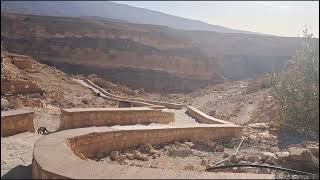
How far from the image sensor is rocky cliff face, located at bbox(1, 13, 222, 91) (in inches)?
1850

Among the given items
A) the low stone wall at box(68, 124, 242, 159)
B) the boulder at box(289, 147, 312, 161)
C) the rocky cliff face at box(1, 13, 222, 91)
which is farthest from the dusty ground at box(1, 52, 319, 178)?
the rocky cliff face at box(1, 13, 222, 91)

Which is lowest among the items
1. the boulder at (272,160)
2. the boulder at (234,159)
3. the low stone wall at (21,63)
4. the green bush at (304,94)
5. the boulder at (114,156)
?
the boulder at (234,159)

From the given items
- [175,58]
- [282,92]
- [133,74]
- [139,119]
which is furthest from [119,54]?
[282,92]

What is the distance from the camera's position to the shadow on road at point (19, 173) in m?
6.41

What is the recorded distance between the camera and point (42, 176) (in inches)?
222

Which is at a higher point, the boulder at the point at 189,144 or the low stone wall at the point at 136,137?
the low stone wall at the point at 136,137

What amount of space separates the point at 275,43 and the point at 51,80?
4543cm

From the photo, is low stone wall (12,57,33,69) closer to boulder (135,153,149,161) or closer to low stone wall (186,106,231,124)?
low stone wall (186,106,231,124)

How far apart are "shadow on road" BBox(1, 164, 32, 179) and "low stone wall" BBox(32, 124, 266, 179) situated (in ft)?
0.87

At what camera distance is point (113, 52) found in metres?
49.6

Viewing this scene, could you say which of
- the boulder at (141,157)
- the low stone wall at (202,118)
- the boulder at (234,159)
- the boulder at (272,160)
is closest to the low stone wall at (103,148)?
the boulder at (141,157)

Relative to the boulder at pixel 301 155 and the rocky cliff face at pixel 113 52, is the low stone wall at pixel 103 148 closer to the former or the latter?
the boulder at pixel 301 155

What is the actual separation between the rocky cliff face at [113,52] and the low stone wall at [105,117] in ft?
106

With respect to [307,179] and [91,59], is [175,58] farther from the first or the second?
[307,179]
